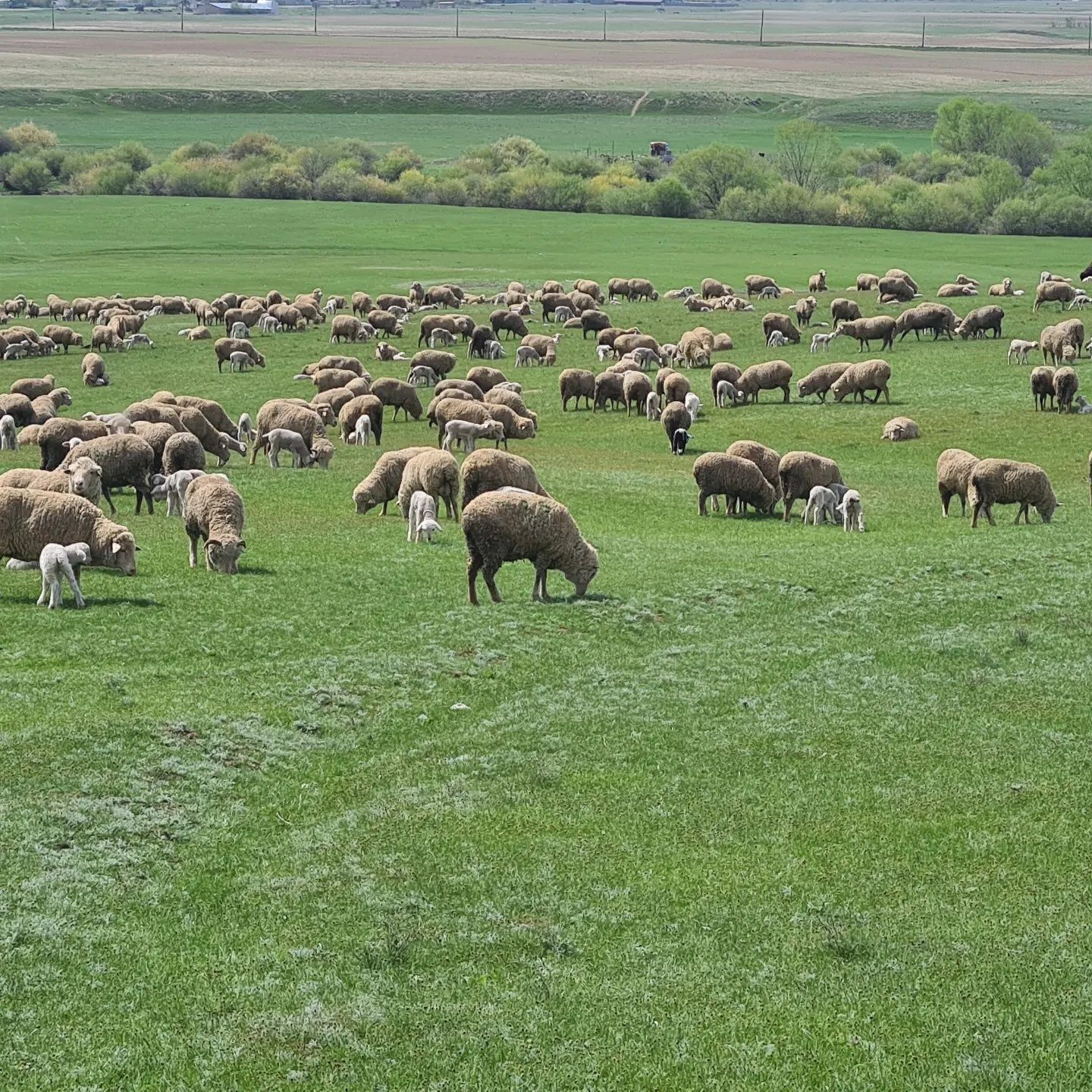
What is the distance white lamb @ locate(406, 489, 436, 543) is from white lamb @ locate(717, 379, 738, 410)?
20.2 metres

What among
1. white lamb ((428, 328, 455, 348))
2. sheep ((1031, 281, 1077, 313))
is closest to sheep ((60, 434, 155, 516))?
white lamb ((428, 328, 455, 348))

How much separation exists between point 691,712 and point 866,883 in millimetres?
4891

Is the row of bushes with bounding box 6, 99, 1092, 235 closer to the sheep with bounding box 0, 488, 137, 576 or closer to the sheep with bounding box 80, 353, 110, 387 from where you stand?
the sheep with bounding box 80, 353, 110, 387

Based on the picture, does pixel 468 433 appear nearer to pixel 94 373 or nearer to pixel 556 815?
pixel 94 373

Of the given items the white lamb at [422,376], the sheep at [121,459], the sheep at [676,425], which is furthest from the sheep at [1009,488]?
the white lamb at [422,376]

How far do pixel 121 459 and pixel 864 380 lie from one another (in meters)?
24.4

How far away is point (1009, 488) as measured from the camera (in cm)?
2989

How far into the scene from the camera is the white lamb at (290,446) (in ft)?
117

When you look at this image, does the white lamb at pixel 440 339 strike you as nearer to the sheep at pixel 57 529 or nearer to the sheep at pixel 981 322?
the sheep at pixel 981 322

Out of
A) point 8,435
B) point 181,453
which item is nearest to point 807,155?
point 8,435

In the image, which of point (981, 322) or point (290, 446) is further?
point (981, 322)

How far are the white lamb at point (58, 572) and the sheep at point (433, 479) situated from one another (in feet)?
28.1

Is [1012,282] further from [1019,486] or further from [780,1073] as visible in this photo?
[780,1073]

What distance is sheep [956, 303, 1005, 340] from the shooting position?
5753 centimetres
